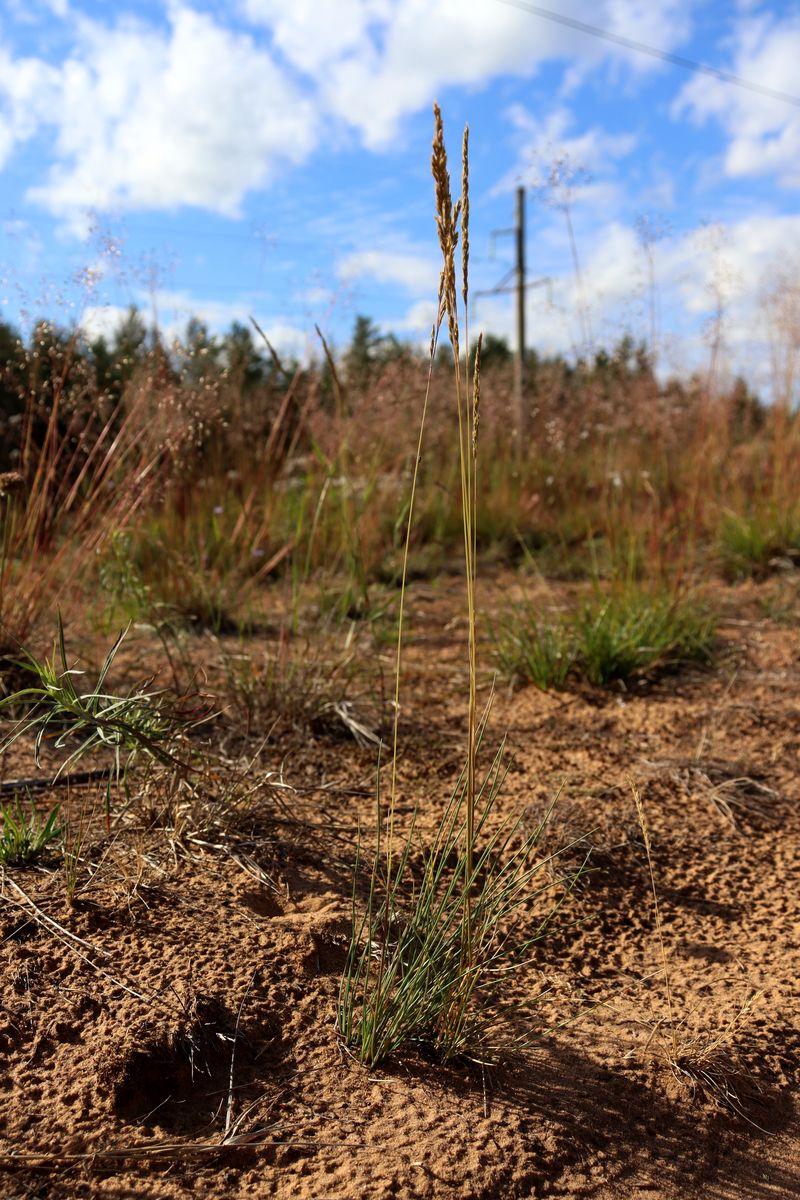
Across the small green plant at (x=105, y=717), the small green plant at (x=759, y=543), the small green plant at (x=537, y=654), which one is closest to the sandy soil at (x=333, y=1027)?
the small green plant at (x=105, y=717)

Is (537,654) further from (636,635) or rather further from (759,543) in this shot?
(759,543)

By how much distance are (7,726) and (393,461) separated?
3.56 m

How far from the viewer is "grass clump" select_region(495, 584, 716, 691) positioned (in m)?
3.07

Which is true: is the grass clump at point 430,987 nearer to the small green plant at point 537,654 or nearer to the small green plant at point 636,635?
the small green plant at point 537,654

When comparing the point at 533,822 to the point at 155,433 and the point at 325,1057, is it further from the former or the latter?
the point at 155,433

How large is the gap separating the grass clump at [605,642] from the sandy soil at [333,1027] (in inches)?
30.6

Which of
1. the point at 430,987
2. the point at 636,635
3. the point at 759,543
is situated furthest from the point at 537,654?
the point at 759,543

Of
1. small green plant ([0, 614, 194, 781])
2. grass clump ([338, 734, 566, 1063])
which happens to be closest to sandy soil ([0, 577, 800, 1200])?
grass clump ([338, 734, 566, 1063])

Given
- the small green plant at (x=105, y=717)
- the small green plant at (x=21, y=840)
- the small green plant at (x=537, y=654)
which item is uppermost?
the small green plant at (x=105, y=717)

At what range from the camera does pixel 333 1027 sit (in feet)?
4.70

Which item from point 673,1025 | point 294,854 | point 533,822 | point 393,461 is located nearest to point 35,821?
point 294,854

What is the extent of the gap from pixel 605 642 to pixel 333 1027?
1.88 m

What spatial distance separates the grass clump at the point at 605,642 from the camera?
3.07m

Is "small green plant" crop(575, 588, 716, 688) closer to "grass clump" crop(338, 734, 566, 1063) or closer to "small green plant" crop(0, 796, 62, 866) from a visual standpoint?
"grass clump" crop(338, 734, 566, 1063)
